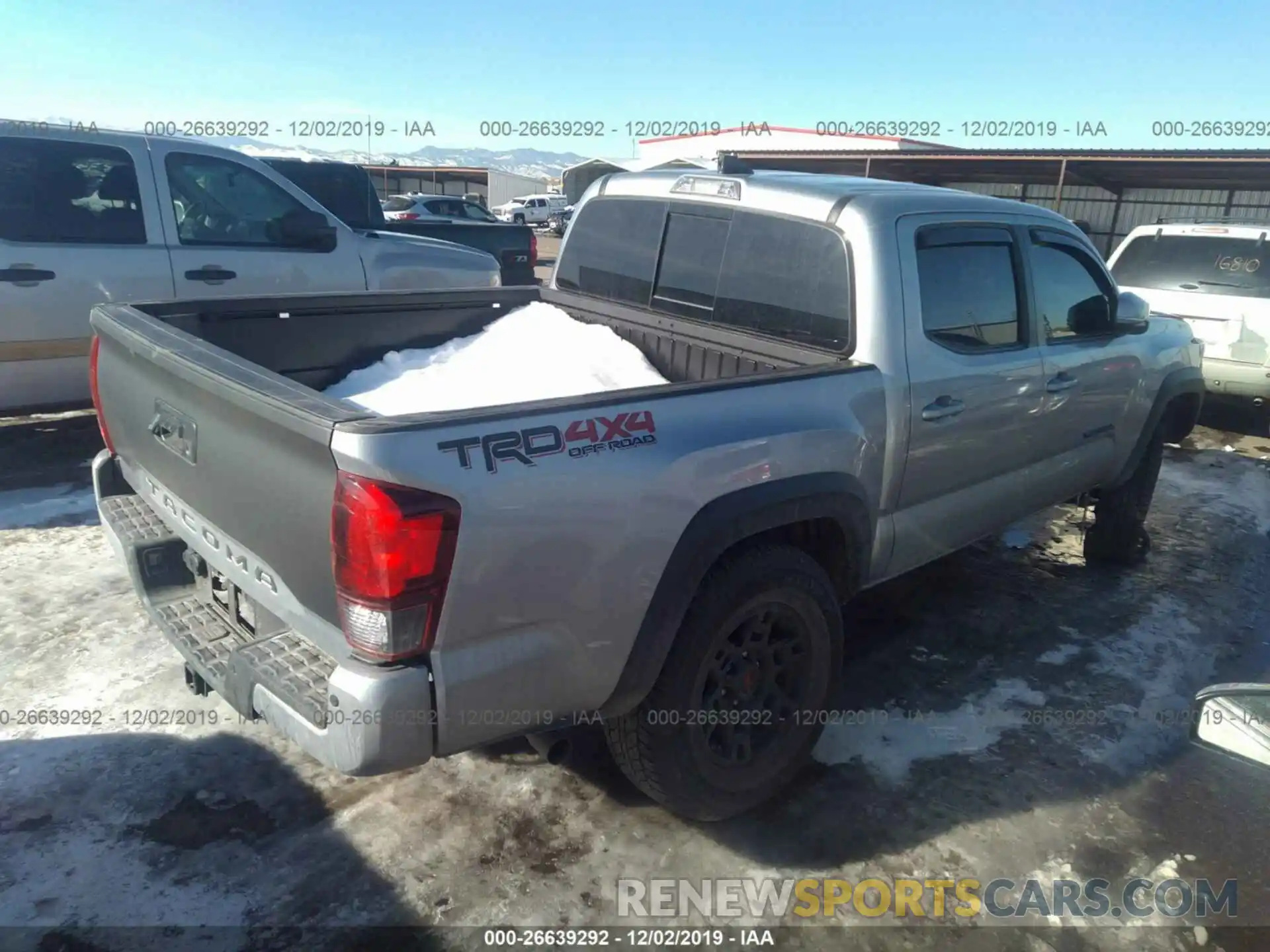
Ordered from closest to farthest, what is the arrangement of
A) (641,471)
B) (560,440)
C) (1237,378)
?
1. (560,440)
2. (641,471)
3. (1237,378)

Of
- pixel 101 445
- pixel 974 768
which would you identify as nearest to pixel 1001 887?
pixel 974 768

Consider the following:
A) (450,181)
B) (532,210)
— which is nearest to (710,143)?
(532,210)

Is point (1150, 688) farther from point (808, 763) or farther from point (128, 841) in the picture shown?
point (128, 841)

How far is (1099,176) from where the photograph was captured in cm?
2069

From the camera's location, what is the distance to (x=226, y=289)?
6090 mm

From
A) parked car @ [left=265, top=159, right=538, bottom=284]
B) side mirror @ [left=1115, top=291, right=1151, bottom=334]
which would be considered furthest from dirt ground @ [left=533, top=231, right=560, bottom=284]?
side mirror @ [left=1115, top=291, right=1151, bottom=334]

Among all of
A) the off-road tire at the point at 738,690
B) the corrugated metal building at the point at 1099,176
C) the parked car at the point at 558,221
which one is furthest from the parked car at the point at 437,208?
the off-road tire at the point at 738,690

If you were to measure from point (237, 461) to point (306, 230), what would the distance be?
14.6 feet

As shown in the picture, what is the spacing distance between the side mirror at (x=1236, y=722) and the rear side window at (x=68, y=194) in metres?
6.11

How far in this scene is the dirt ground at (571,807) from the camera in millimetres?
2566

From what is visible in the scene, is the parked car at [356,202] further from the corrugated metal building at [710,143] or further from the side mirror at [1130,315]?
the corrugated metal building at [710,143]

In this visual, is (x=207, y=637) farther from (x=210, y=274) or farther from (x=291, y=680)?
(x=210, y=274)

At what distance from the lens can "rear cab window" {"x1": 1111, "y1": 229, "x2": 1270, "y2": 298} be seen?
8016mm

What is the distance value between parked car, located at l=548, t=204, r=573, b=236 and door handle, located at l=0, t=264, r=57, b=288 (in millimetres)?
31581
